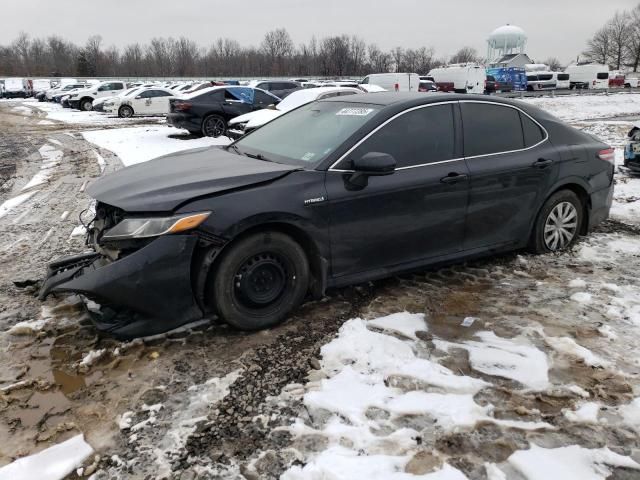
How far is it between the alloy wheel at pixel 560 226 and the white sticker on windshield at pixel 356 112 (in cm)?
218

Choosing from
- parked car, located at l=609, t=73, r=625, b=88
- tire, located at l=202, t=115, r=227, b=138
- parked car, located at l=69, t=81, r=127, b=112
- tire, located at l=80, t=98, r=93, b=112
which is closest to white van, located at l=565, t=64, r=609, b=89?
parked car, located at l=609, t=73, r=625, b=88

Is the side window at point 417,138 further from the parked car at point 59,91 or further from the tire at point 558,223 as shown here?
the parked car at point 59,91

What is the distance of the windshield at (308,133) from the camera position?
13.5ft

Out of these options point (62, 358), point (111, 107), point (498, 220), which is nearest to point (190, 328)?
point (62, 358)

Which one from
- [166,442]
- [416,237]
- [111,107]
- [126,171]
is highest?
[111,107]

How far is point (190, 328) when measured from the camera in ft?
12.5

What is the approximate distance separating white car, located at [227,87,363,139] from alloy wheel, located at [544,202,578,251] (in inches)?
266

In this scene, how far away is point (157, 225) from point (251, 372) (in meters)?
1.10

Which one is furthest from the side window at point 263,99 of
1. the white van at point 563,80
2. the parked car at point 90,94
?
the white van at point 563,80

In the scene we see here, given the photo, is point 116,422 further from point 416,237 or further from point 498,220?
point 498,220

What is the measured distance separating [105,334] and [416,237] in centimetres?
243

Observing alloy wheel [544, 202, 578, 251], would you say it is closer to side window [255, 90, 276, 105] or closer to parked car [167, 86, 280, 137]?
parked car [167, 86, 280, 137]

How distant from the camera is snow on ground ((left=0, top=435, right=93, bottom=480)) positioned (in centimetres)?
243

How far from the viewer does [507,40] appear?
80688 mm
